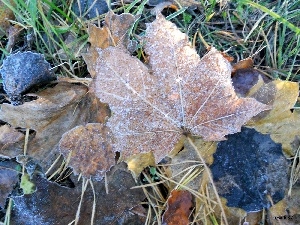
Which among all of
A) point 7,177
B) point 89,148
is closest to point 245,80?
point 89,148

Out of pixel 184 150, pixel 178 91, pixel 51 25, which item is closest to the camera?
pixel 178 91

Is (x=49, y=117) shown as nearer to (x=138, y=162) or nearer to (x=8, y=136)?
(x=8, y=136)

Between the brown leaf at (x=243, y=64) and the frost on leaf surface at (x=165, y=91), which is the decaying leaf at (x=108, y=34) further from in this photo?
the brown leaf at (x=243, y=64)

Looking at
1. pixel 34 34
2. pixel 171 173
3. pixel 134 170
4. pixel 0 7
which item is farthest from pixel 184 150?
pixel 0 7

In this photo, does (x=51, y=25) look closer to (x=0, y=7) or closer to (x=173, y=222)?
(x=0, y=7)

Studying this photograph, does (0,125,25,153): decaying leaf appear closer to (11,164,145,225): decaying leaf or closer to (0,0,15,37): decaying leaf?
(11,164,145,225): decaying leaf
